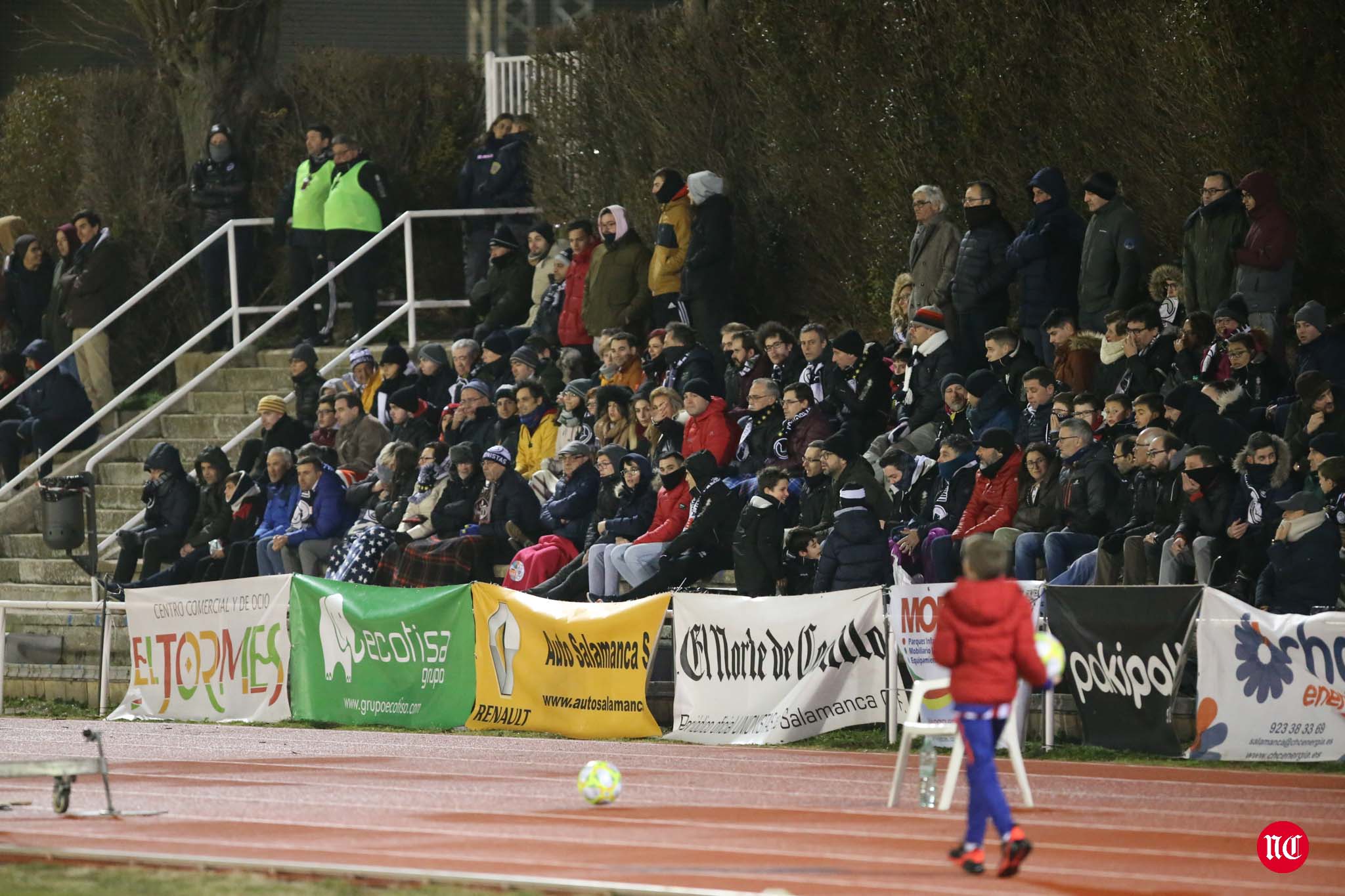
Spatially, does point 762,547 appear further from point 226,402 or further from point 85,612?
point 226,402

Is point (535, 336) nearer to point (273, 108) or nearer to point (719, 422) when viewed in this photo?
point (719, 422)

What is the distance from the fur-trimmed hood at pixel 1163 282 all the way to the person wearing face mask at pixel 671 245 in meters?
5.34

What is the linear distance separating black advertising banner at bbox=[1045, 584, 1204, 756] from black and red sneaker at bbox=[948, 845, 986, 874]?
4686mm

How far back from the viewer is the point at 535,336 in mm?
21656

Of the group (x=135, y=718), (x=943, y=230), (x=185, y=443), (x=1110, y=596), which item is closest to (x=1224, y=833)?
(x=1110, y=596)

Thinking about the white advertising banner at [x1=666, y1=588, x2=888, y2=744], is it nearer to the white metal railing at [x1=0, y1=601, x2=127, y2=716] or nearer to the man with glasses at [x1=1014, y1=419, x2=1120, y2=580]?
the man with glasses at [x1=1014, y1=419, x2=1120, y2=580]

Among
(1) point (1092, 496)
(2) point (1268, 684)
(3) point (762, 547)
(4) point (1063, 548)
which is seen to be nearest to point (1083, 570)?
(4) point (1063, 548)

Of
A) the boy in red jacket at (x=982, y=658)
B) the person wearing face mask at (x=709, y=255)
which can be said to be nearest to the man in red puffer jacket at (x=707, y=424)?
the person wearing face mask at (x=709, y=255)

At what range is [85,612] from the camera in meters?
19.2

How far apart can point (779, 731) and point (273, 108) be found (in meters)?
16.1

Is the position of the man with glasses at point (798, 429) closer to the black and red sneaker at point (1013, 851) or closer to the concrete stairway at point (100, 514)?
the concrete stairway at point (100, 514)

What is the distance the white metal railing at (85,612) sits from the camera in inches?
722

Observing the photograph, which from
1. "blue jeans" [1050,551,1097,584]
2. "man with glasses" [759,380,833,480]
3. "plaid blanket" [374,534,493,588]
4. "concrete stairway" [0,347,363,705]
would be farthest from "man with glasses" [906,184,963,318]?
"concrete stairway" [0,347,363,705]

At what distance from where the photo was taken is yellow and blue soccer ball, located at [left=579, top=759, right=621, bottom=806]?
11539 millimetres
